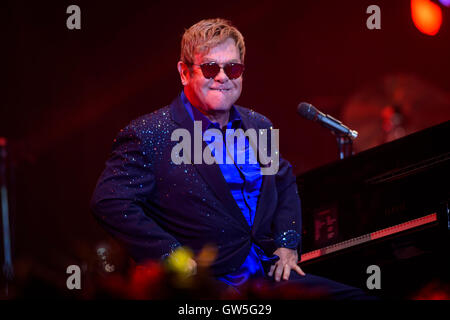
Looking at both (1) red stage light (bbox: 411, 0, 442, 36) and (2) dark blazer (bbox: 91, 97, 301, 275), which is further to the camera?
(1) red stage light (bbox: 411, 0, 442, 36)

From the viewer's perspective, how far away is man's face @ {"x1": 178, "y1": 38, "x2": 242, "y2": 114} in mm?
3186

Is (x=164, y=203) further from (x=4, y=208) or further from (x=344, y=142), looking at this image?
(x=4, y=208)

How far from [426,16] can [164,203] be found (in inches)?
155

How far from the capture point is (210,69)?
3186mm

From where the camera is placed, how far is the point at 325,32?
6.40 metres

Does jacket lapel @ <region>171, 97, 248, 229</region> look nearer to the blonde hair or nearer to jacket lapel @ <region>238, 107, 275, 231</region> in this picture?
jacket lapel @ <region>238, 107, 275, 231</region>

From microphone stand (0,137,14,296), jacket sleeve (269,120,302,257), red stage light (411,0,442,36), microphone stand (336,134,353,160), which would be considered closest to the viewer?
jacket sleeve (269,120,302,257)

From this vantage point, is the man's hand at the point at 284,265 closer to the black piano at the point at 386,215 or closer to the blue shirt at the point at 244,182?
the blue shirt at the point at 244,182

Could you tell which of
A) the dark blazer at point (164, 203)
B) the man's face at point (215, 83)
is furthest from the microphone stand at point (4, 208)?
the man's face at point (215, 83)

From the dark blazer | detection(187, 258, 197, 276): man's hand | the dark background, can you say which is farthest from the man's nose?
the dark background

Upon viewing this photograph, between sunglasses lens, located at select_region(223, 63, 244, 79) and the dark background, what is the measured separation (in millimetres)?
2405

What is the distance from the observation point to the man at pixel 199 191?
2.98 metres

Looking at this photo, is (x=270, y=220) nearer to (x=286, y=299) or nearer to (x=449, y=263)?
(x=449, y=263)
